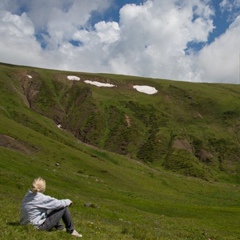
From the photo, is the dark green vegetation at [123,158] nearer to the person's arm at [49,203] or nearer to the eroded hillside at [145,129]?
the eroded hillside at [145,129]

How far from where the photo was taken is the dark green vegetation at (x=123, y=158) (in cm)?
5147

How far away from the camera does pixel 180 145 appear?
16575 cm

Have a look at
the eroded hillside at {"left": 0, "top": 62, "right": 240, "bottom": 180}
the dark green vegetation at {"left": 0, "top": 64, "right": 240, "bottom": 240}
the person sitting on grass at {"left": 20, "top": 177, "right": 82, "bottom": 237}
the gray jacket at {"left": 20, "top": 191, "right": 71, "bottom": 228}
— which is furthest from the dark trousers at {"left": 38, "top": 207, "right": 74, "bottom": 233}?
the eroded hillside at {"left": 0, "top": 62, "right": 240, "bottom": 180}

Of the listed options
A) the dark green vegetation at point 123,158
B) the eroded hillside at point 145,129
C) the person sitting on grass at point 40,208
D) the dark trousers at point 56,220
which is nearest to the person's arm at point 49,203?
the person sitting on grass at point 40,208

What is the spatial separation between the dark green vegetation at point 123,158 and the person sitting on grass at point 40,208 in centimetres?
148

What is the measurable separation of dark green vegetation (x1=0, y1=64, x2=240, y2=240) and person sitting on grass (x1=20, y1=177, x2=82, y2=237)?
1483mm

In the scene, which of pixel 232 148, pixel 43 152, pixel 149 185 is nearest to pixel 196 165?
pixel 232 148

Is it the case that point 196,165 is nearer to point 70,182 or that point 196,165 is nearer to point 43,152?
point 43,152

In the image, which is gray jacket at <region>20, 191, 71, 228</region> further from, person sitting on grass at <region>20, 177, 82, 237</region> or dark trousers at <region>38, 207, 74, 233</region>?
dark trousers at <region>38, 207, 74, 233</region>

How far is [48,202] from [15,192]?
25.7 meters

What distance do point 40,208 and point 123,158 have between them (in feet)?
397

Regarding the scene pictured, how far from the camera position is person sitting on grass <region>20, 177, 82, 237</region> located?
14562mm

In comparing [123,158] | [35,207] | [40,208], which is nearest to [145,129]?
[123,158]

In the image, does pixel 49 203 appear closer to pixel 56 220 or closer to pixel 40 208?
pixel 40 208
